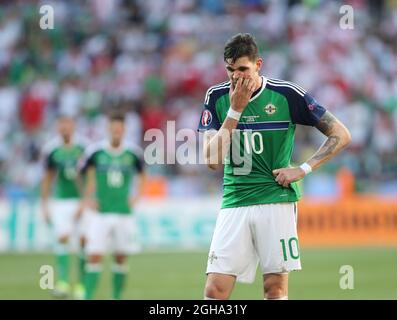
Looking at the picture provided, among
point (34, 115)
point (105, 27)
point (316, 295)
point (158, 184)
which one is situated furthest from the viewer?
point (105, 27)

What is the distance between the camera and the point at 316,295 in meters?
12.5

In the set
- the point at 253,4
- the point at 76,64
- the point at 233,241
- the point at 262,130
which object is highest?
the point at 253,4

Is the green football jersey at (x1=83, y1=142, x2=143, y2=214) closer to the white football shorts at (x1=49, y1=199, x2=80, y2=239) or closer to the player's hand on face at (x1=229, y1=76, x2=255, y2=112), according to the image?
the white football shorts at (x1=49, y1=199, x2=80, y2=239)

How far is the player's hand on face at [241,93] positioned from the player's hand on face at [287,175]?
602mm

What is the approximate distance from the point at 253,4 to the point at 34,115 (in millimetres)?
6351

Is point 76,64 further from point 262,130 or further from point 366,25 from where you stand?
point 262,130

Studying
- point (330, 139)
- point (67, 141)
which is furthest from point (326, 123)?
point (67, 141)

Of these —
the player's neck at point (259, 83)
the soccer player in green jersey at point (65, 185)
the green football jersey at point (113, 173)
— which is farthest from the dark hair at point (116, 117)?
the player's neck at point (259, 83)

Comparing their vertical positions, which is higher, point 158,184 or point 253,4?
point 253,4

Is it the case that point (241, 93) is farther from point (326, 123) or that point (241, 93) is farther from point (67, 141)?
point (67, 141)

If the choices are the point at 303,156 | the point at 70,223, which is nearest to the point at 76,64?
the point at 303,156

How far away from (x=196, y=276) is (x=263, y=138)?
808 centimetres

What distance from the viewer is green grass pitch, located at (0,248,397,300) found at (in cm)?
1275
